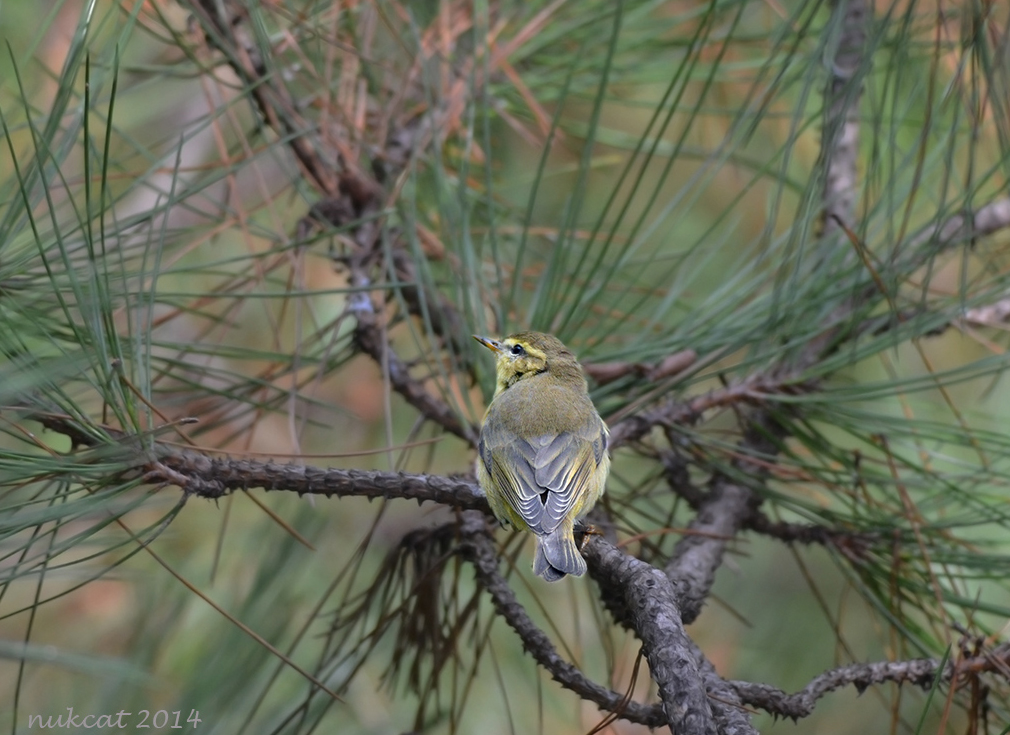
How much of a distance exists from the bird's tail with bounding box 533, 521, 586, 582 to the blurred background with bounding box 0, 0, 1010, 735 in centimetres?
15

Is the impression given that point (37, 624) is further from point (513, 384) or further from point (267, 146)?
point (267, 146)

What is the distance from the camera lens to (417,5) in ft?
8.67

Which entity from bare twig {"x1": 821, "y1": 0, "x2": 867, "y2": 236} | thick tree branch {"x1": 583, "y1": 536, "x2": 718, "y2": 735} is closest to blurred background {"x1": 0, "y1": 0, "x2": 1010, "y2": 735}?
bare twig {"x1": 821, "y1": 0, "x2": 867, "y2": 236}

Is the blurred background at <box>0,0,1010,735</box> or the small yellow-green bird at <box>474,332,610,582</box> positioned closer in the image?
the blurred background at <box>0,0,1010,735</box>

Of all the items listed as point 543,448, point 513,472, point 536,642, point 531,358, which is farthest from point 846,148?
point 536,642

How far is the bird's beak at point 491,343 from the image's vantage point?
6.19 feet

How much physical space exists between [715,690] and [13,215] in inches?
44.7

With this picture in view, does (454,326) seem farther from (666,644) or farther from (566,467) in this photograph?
(666,644)

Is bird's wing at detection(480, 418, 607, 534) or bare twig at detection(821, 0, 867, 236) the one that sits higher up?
bare twig at detection(821, 0, 867, 236)

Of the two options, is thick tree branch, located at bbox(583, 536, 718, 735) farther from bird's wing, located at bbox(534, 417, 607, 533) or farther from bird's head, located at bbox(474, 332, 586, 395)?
bird's head, located at bbox(474, 332, 586, 395)

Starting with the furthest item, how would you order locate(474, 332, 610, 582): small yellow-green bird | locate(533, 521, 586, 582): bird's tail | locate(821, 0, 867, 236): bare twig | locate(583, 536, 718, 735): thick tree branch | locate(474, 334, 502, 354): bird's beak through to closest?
locate(821, 0, 867, 236): bare twig, locate(474, 334, 502, 354): bird's beak, locate(474, 332, 610, 582): small yellow-green bird, locate(533, 521, 586, 582): bird's tail, locate(583, 536, 718, 735): thick tree branch

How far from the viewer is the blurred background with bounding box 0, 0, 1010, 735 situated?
1411 mm

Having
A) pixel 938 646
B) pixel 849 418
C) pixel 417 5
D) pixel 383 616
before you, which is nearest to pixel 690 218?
pixel 417 5

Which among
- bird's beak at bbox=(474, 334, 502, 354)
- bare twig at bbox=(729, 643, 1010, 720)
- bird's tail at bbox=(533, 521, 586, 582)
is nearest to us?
bare twig at bbox=(729, 643, 1010, 720)
